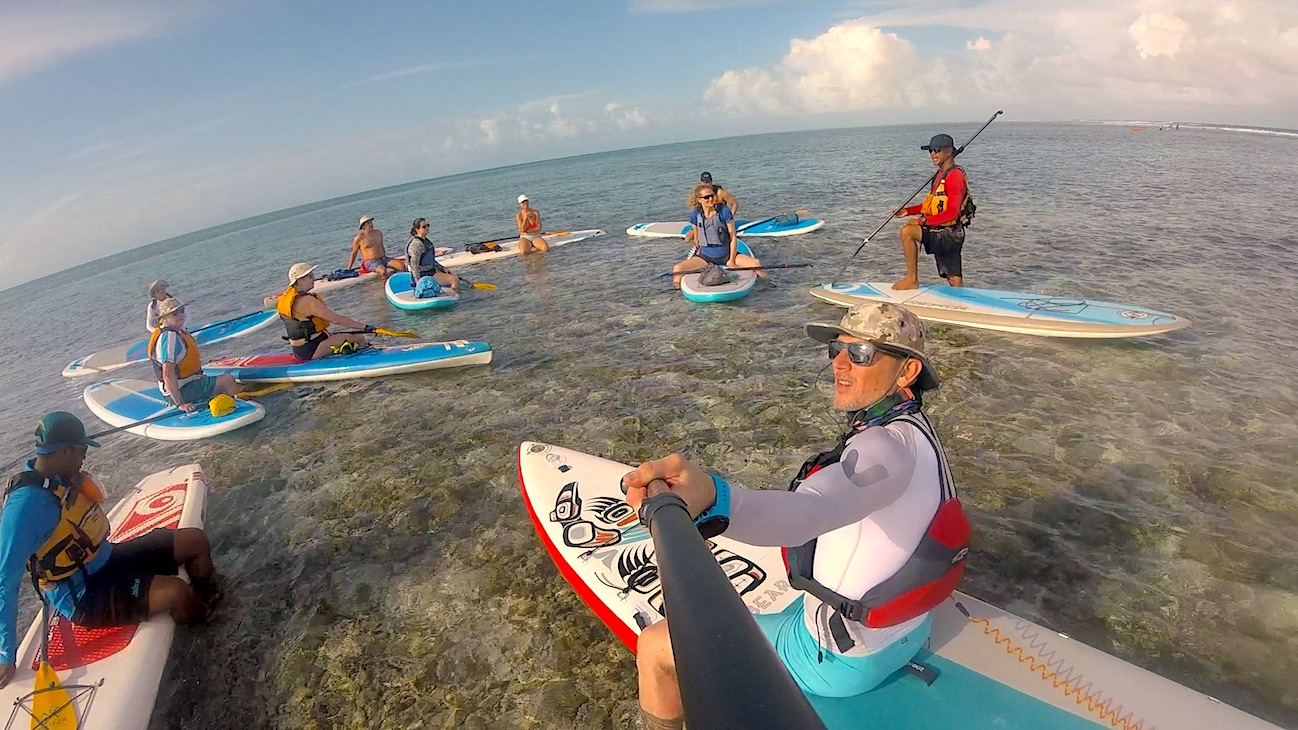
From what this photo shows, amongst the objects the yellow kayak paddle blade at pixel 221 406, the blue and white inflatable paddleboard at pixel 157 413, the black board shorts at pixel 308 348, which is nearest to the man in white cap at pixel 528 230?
the black board shorts at pixel 308 348

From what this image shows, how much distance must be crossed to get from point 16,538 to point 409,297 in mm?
11695

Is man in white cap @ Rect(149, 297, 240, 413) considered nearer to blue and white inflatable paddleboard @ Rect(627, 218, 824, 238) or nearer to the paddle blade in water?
the paddle blade in water

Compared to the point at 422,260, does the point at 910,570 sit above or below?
below

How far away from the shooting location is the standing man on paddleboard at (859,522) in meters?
1.94

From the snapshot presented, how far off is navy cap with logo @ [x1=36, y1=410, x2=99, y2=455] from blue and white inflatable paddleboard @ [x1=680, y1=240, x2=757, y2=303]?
32.9 ft

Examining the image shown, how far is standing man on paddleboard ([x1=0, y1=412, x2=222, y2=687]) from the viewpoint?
13.1ft

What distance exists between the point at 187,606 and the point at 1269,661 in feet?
26.2

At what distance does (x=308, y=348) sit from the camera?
1072cm

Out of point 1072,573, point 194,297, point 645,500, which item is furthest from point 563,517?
point 194,297

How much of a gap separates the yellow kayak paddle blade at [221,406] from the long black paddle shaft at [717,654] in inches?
390

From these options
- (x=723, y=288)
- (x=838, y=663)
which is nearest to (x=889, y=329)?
(x=838, y=663)

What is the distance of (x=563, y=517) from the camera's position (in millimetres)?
5383

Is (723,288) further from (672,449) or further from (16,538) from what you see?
(16,538)

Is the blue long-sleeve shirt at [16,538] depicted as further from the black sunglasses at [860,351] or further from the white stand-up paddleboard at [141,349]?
the white stand-up paddleboard at [141,349]
